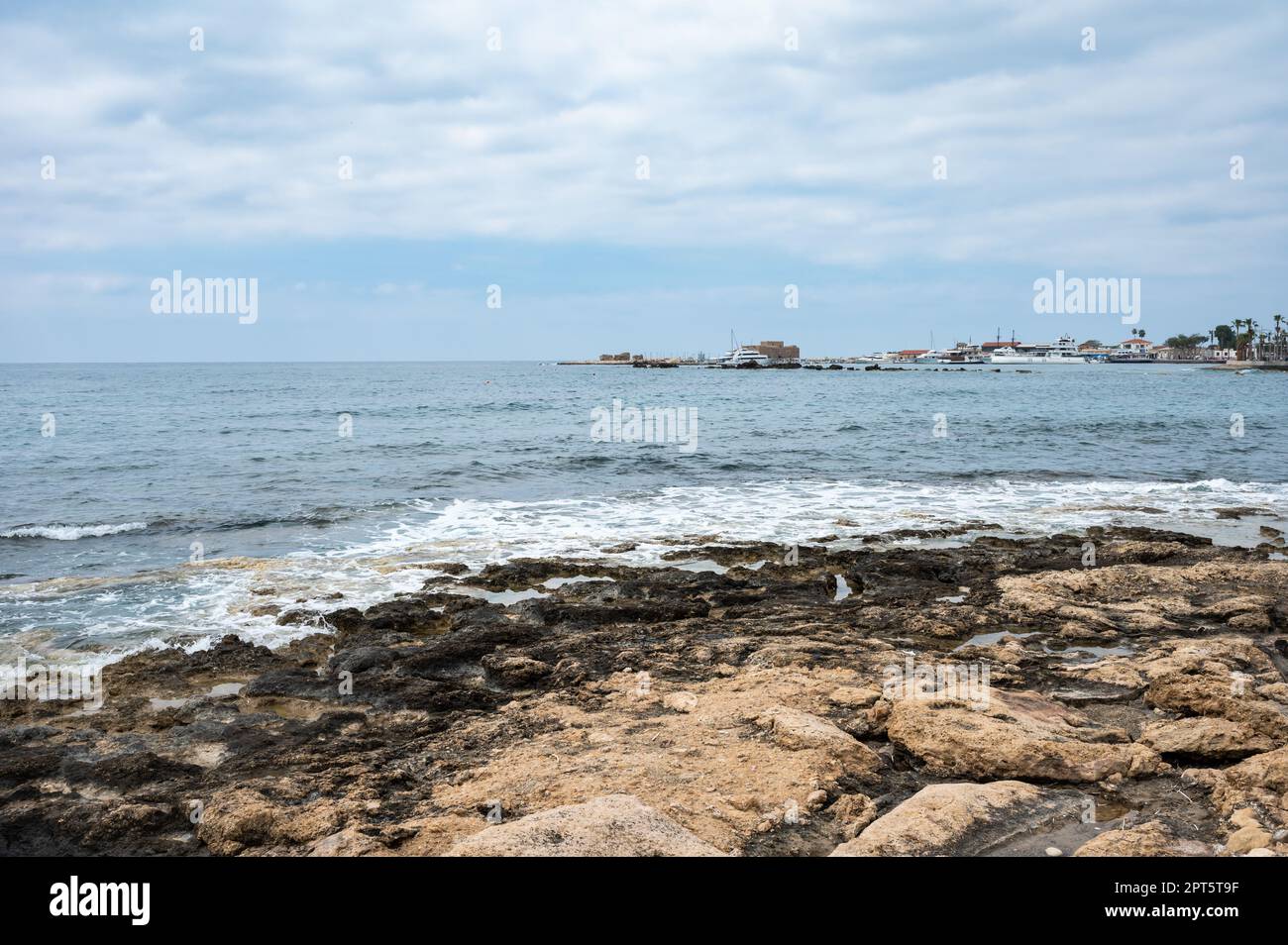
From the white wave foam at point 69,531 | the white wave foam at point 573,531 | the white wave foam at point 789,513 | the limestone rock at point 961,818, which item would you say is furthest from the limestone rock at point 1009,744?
the white wave foam at point 69,531

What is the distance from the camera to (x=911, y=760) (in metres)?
6.18

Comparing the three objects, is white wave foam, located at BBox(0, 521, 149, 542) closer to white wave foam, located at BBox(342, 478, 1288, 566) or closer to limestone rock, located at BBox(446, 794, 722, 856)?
white wave foam, located at BBox(342, 478, 1288, 566)

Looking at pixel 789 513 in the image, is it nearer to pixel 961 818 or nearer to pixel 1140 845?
pixel 961 818

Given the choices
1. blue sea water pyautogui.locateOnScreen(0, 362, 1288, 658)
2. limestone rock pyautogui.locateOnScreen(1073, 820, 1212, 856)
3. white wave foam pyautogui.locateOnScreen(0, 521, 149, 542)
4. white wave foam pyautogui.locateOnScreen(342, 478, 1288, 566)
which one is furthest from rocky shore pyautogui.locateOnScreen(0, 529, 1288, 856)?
white wave foam pyautogui.locateOnScreen(0, 521, 149, 542)

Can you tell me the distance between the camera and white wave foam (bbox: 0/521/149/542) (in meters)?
16.4

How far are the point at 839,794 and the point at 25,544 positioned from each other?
1691 centimetres

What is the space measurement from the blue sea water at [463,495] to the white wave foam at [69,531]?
95mm

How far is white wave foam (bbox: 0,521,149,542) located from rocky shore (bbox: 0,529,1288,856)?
9057 millimetres

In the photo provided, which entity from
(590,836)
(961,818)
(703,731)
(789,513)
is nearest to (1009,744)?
(961,818)

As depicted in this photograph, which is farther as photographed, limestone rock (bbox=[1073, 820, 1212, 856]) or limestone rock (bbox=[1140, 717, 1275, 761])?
limestone rock (bbox=[1140, 717, 1275, 761])

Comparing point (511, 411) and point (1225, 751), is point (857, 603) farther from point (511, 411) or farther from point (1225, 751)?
point (511, 411)

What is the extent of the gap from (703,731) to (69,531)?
1624 centimetres

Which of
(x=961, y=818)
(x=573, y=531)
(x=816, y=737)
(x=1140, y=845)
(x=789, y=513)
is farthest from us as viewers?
(x=789, y=513)

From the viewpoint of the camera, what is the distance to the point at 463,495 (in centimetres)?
2158
